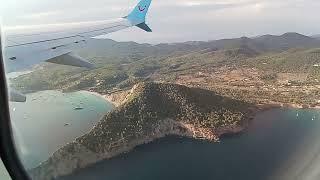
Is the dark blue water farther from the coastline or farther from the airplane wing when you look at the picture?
the airplane wing

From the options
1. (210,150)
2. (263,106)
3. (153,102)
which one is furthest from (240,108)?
(153,102)

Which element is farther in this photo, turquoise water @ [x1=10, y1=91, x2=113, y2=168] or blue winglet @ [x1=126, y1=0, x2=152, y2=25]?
blue winglet @ [x1=126, y1=0, x2=152, y2=25]

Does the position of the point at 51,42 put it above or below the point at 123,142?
above

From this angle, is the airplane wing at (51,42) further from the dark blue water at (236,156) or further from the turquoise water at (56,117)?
A: the dark blue water at (236,156)

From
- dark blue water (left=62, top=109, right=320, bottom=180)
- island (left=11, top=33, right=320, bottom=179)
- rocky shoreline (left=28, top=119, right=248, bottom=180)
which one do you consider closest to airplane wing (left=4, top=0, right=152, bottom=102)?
island (left=11, top=33, right=320, bottom=179)

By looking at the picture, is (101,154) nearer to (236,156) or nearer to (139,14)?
(236,156)

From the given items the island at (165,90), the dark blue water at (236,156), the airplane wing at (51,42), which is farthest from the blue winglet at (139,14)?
the dark blue water at (236,156)

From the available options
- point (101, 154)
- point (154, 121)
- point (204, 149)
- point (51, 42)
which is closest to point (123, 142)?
point (101, 154)
